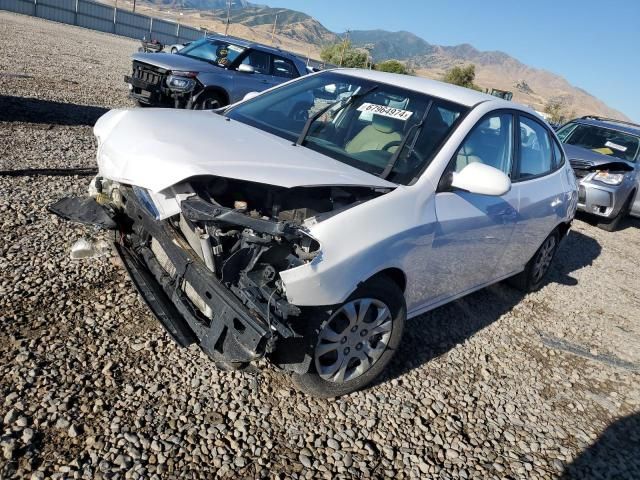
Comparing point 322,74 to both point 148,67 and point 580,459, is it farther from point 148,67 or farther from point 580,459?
point 148,67

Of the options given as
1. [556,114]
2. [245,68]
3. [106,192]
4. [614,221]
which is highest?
[245,68]

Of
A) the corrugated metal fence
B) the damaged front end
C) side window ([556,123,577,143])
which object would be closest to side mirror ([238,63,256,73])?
side window ([556,123,577,143])

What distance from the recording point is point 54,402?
2.34 meters

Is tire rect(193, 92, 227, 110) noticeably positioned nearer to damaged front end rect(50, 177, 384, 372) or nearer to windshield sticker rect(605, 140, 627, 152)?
damaged front end rect(50, 177, 384, 372)

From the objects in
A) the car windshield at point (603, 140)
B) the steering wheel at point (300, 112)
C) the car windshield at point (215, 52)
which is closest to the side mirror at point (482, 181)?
the steering wheel at point (300, 112)

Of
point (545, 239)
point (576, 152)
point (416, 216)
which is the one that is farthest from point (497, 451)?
point (576, 152)

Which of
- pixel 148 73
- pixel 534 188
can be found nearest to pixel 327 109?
pixel 534 188

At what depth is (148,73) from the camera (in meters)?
8.94

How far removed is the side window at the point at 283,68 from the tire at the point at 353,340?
339 inches

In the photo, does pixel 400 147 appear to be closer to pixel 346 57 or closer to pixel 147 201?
pixel 147 201

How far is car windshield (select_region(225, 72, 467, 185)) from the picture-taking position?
10.1 ft

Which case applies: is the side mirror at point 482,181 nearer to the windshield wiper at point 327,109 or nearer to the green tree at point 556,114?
the windshield wiper at point 327,109

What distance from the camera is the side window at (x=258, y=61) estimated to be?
32.8 ft

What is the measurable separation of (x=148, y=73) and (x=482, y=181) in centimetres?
782
